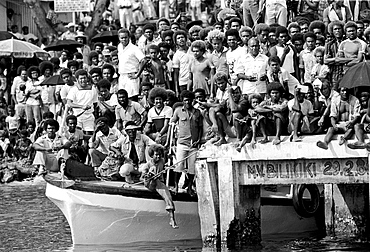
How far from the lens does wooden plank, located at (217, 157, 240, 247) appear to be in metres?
18.9

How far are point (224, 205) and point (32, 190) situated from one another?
1089cm

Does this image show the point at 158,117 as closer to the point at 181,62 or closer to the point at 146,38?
the point at 181,62

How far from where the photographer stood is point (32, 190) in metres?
28.9

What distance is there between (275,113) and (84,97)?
7458 millimetres

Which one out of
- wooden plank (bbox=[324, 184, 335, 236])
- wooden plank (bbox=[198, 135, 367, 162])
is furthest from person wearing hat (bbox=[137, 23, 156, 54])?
wooden plank (bbox=[198, 135, 367, 162])

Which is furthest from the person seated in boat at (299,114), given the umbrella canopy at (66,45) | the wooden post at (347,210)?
the umbrella canopy at (66,45)

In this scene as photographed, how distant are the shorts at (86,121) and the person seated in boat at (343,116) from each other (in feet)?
25.3

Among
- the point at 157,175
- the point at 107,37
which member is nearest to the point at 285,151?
the point at 157,175

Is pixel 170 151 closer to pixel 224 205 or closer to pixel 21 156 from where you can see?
pixel 224 205

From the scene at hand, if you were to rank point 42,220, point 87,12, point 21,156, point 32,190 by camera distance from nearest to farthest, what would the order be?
point 42,220
point 32,190
point 21,156
point 87,12

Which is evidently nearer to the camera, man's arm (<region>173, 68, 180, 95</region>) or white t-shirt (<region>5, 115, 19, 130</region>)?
man's arm (<region>173, 68, 180, 95</region>)

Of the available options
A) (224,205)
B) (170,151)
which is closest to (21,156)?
(170,151)

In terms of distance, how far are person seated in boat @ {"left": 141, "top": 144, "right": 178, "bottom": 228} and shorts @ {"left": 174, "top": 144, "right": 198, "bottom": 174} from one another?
432mm

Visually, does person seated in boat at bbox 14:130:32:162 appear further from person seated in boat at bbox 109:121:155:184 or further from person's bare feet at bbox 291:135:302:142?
person's bare feet at bbox 291:135:302:142
